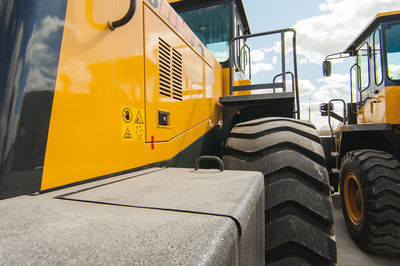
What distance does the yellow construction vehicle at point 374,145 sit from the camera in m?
2.29

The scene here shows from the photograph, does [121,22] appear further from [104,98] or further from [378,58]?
[378,58]

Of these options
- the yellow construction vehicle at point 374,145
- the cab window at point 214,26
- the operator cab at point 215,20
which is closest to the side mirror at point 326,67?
the yellow construction vehicle at point 374,145

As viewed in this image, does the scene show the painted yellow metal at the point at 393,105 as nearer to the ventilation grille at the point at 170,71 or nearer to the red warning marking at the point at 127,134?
the ventilation grille at the point at 170,71

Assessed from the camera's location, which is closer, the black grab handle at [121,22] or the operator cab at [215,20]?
the black grab handle at [121,22]

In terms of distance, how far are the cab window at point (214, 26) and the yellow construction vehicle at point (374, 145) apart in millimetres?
1775

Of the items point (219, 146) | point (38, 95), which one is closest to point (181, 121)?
point (219, 146)

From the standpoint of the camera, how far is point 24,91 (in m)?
0.71

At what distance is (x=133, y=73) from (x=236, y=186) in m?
0.71

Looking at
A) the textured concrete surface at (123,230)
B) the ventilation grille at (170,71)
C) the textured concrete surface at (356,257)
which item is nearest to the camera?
the textured concrete surface at (123,230)

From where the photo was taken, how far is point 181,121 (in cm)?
165

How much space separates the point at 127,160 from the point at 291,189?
29.9 inches

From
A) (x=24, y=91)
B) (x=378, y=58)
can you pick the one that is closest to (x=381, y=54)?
(x=378, y=58)

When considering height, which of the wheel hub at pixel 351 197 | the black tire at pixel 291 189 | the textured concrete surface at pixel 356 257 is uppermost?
the black tire at pixel 291 189

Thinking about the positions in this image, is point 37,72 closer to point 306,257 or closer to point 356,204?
point 306,257
